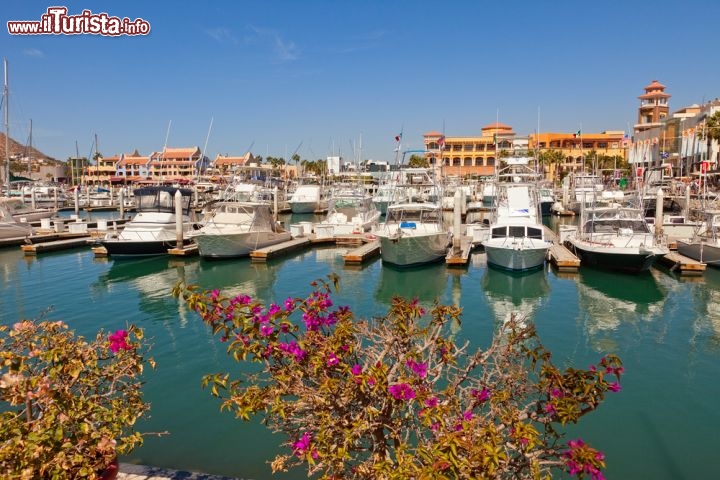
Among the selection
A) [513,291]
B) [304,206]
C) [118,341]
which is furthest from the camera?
[304,206]

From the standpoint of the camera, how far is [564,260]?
2677 centimetres

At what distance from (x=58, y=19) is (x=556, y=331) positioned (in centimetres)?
2278

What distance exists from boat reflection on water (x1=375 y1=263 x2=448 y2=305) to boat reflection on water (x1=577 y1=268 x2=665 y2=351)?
20.2ft

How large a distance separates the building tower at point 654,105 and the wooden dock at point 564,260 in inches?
3487

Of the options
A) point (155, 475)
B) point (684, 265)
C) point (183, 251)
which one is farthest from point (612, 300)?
point (183, 251)

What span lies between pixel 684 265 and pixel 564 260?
18.2 ft

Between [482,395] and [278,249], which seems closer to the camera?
[482,395]

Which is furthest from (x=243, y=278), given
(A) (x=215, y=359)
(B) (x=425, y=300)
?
(A) (x=215, y=359)

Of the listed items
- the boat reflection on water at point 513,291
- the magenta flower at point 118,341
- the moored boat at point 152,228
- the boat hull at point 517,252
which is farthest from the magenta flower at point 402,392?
the moored boat at point 152,228

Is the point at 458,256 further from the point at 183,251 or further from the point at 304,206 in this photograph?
the point at 304,206

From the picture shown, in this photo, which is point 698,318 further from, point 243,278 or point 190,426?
point 243,278

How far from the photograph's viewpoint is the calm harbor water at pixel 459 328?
379 inches

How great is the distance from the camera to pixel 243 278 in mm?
26469

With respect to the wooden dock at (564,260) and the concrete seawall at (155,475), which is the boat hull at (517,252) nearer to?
the wooden dock at (564,260)
